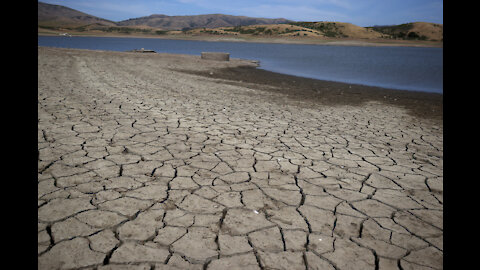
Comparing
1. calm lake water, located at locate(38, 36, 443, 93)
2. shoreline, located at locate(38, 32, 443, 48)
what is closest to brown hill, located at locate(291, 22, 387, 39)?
shoreline, located at locate(38, 32, 443, 48)

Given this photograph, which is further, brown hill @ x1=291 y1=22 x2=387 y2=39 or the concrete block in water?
brown hill @ x1=291 y1=22 x2=387 y2=39

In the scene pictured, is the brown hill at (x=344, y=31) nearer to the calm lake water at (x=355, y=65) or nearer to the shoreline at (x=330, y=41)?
the shoreline at (x=330, y=41)

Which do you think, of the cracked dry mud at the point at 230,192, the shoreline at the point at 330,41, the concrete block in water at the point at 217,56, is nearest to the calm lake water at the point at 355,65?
the concrete block in water at the point at 217,56

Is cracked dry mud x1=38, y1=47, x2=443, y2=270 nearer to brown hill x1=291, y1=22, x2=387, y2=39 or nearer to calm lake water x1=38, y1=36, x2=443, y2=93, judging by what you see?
calm lake water x1=38, y1=36, x2=443, y2=93

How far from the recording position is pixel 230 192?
2.48 meters

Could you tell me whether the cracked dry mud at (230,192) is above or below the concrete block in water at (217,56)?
below

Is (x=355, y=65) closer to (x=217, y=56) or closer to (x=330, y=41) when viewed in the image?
(x=217, y=56)

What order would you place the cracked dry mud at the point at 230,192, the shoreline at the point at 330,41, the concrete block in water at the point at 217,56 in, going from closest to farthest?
the cracked dry mud at the point at 230,192 < the concrete block in water at the point at 217,56 < the shoreline at the point at 330,41

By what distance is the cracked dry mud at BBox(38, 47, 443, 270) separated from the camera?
1.78 metres

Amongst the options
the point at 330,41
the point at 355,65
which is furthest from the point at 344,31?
the point at 355,65

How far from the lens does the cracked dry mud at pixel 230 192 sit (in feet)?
5.84

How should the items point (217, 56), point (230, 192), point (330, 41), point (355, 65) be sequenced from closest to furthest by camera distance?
point (230, 192), point (217, 56), point (355, 65), point (330, 41)
